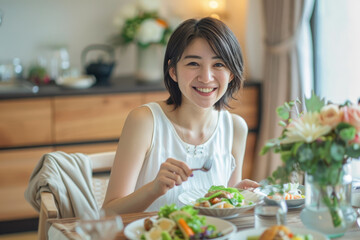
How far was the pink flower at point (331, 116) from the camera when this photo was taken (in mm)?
1350

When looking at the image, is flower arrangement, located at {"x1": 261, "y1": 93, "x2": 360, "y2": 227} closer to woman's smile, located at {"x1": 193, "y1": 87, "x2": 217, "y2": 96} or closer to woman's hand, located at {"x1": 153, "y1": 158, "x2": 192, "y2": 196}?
woman's hand, located at {"x1": 153, "y1": 158, "x2": 192, "y2": 196}

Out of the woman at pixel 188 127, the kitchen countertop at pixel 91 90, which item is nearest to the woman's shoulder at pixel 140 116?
the woman at pixel 188 127

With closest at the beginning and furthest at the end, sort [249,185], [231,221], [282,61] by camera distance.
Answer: [231,221] < [249,185] < [282,61]

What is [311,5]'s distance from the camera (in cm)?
361

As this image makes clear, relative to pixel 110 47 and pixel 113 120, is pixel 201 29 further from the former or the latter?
pixel 110 47

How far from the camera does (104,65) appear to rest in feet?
12.8

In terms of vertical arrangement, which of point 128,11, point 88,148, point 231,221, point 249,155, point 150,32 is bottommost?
point 249,155

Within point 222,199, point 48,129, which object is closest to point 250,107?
point 48,129

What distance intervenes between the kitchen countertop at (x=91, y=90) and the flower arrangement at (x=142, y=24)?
11.6 inches

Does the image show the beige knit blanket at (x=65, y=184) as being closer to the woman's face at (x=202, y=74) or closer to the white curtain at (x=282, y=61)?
the woman's face at (x=202, y=74)

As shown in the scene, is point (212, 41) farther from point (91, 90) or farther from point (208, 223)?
point (91, 90)

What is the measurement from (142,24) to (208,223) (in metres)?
2.59

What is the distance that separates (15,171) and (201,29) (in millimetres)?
2000

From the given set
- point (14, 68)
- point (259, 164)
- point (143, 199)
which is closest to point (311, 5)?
point (259, 164)
